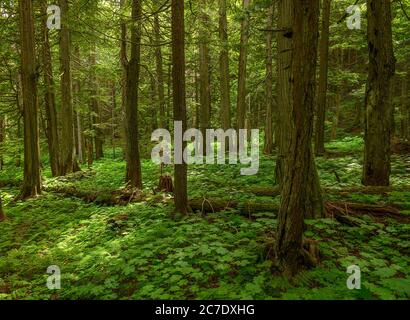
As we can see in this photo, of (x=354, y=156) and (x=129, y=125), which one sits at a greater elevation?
(x=129, y=125)

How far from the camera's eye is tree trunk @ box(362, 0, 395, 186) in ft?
25.0

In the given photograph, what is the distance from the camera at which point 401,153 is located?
1279 centimetres

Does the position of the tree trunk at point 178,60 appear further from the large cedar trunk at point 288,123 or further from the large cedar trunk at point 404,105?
the large cedar trunk at point 404,105

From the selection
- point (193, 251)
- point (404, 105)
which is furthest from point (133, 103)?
point (404, 105)

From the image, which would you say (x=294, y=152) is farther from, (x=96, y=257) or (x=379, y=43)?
(x=379, y=43)

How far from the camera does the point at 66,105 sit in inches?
591

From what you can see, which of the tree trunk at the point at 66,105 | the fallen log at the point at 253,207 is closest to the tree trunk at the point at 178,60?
the fallen log at the point at 253,207

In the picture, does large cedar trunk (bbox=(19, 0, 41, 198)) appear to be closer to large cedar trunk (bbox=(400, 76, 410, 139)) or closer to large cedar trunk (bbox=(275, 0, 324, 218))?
large cedar trunk (bbox=(275, 0, 324, 218))

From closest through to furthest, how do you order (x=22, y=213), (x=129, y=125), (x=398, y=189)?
(x=398, y=189)
(x=22, y=213)
(x=129, y=125)

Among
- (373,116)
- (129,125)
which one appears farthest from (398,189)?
(129,125)

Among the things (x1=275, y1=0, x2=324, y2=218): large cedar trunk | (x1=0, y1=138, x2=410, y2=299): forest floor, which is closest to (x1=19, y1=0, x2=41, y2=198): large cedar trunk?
(x1=0, y1=138, x2=410, y2=299): forest floor

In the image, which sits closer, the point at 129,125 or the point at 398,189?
the point at 398,189

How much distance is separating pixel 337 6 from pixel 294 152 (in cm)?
1449

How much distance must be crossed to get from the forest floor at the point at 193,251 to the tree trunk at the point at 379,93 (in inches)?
26.7
